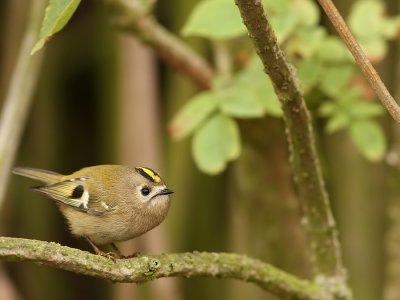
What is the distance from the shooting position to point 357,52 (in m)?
1.27

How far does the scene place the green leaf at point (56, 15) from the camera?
1.15m

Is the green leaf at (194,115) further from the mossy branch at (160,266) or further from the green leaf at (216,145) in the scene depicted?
the mossy branch at (160,266)

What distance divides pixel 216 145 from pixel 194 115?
0.10 m

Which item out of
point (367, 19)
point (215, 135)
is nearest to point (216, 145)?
point (215, 135)

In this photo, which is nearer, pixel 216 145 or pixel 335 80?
pixel 216 145

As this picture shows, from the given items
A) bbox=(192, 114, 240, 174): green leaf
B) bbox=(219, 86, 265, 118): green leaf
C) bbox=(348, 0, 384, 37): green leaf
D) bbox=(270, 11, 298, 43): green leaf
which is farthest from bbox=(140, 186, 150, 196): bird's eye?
bbox=(348, 0, 384, 37): green leaf

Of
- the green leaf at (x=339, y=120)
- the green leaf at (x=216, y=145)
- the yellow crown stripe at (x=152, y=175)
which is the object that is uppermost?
the green leaf at (x=339, y=120)

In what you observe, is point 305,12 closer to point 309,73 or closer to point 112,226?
point 309,73

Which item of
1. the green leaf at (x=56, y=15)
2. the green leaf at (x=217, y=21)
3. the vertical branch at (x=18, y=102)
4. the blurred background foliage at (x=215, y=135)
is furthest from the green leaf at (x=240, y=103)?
the green leaf at (x=56, y=15)

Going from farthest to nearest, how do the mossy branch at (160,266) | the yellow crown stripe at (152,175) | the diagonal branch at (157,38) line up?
the diagonal branch at (157,38) → the yellow crown stripe at (152,175) → the mossy branch at (160,266)

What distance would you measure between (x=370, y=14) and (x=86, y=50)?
4.87 feet

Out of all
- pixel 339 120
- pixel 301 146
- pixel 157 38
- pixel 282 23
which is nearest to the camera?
pixel 301 146

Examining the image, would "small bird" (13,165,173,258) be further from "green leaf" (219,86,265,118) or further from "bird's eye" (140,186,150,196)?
"green leaf" (219,86,265,118)

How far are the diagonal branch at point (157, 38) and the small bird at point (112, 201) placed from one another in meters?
0.47
